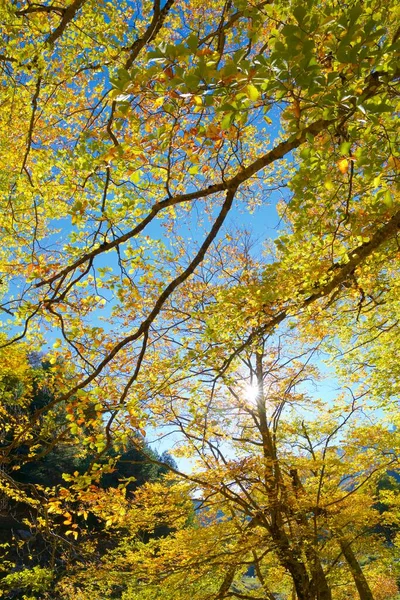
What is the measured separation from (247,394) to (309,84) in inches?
294

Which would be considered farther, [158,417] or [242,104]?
[158,417]

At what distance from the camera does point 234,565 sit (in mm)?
5945

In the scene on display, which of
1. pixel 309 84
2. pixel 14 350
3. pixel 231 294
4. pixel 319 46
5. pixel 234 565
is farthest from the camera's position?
pixel 14 350

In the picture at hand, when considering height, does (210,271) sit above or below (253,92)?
above

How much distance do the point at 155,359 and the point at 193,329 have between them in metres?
0.87

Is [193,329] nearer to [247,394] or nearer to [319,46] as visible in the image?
[247,394]

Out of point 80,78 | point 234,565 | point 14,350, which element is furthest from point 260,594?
point 80,78

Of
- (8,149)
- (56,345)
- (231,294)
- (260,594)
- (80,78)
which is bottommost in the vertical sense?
(260,594)

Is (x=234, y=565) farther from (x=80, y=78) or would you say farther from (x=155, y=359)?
(x=80, y=78)

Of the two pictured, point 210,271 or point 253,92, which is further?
point 210,271

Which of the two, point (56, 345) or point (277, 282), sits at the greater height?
point (277, 282)

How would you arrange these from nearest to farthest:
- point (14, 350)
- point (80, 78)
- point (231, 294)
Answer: point (231, 294), point (80, 78), point (14, 350)

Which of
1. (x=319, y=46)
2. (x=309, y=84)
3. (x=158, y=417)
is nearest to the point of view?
(x=309, y=84)

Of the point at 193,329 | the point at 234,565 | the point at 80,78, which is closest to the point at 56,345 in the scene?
the point at 193,329
